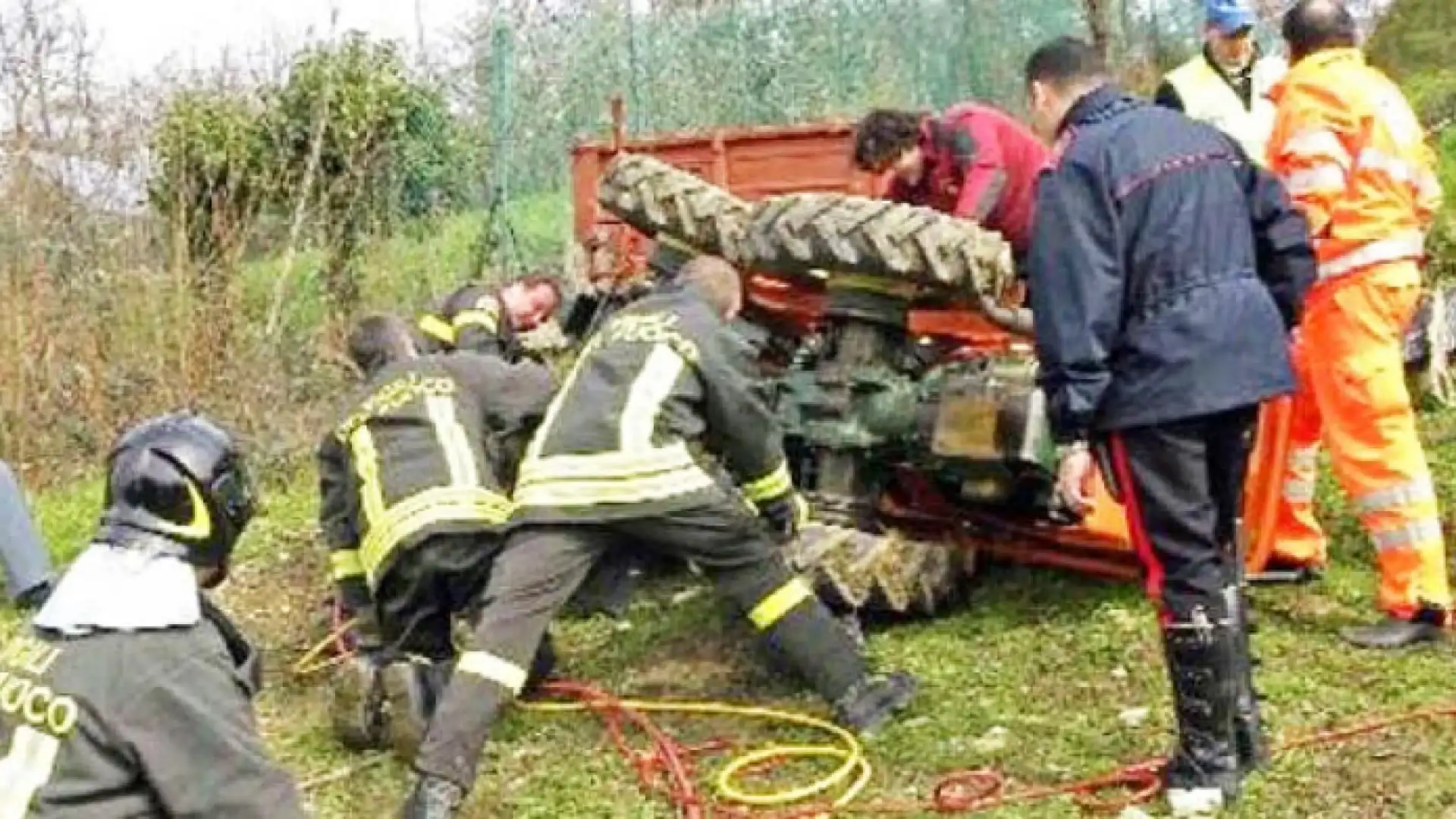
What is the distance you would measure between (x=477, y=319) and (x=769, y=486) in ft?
5.07

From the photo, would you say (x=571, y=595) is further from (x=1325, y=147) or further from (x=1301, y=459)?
(x=1325, y=147)

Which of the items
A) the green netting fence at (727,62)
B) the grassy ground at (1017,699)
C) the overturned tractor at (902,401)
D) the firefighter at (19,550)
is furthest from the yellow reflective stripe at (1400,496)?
the green netting fence at (727,62)

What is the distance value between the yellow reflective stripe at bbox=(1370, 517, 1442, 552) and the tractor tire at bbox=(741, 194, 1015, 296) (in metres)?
1.34

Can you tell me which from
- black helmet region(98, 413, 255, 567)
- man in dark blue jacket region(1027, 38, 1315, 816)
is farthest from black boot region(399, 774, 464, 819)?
black helmet region(98, 413, 255, 567)

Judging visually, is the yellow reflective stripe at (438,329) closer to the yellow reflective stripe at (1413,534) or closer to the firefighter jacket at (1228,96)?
the firefighter jacket at (1228,96)

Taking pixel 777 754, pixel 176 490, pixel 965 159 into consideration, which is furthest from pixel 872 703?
pixel 176 490

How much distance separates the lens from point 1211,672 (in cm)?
483

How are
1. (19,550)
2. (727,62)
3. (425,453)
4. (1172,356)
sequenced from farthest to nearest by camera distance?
(727,62), (19,550), (425,453), (1172,356)

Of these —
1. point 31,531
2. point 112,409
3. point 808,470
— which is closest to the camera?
point 808,470

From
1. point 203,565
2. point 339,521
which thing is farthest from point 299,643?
point 203,565

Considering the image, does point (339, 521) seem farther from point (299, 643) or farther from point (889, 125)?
point (889, 125)

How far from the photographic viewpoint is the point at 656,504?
5566 millimetres

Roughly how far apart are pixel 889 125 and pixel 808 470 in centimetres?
125

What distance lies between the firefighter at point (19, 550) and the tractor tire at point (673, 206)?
269 centimetres
